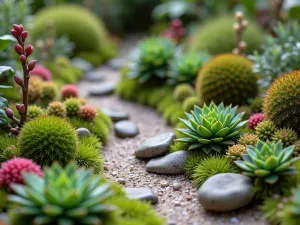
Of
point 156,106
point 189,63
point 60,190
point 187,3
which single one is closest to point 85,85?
point 156,106

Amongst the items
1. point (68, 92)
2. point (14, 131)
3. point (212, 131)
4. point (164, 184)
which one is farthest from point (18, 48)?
point (212, 131)

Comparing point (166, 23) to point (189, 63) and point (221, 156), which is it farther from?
point (221, 156)

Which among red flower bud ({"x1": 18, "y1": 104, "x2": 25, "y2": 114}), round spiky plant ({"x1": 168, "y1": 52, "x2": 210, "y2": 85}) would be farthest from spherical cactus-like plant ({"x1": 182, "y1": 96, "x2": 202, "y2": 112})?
red flower bud ({"x1": 18, "y1": 104, "x2": 25, "y2": 114})

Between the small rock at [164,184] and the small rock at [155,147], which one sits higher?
the small rock at [155,147]

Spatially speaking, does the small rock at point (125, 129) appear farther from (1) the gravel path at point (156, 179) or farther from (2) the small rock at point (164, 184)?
(2) the small rock at point (164, 184)

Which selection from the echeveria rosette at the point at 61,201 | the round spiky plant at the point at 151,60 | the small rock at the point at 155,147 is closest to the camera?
the echeveria rosette at the point at 61,201

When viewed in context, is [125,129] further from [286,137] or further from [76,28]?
[76,28]

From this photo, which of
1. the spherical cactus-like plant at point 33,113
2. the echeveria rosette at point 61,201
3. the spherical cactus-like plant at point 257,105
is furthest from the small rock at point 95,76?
the echeveria rosette at point 61,201
